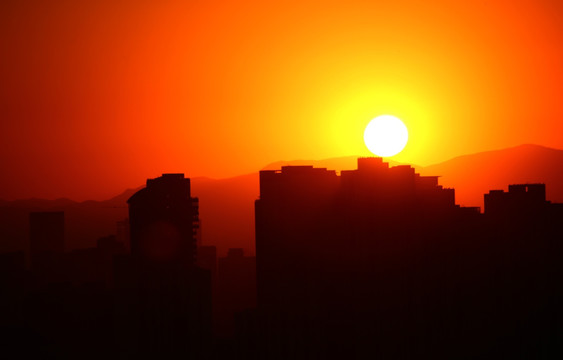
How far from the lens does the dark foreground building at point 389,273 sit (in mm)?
90438

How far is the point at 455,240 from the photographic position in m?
105

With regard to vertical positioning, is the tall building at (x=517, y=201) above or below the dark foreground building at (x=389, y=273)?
above

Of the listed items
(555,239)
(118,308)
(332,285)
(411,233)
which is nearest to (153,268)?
(118,308)

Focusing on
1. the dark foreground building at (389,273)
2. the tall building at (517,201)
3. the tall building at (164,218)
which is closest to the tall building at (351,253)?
the dark foreground building at (389,273)

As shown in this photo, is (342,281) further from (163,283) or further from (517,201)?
(517,201)

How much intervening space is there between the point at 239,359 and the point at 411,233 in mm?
30122

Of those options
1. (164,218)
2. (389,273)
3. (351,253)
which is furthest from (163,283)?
(389,273)

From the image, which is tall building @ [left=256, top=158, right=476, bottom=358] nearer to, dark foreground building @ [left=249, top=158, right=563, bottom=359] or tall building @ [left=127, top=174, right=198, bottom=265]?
dark foreground building @ [left=249, top=158, right=563, bottom=359]

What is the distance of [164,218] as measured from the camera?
105 meters

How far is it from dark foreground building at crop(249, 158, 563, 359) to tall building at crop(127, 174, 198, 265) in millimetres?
13025

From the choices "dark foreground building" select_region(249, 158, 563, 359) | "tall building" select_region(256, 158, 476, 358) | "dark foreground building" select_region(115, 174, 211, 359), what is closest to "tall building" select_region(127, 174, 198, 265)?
"dark foreground building" select_region(115, 174, 211, 359)

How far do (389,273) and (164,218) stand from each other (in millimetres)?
37689

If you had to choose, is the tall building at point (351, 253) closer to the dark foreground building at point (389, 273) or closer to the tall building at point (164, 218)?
the dark foreground building at point (389, 273)

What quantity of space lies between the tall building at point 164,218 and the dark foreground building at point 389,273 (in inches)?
513
